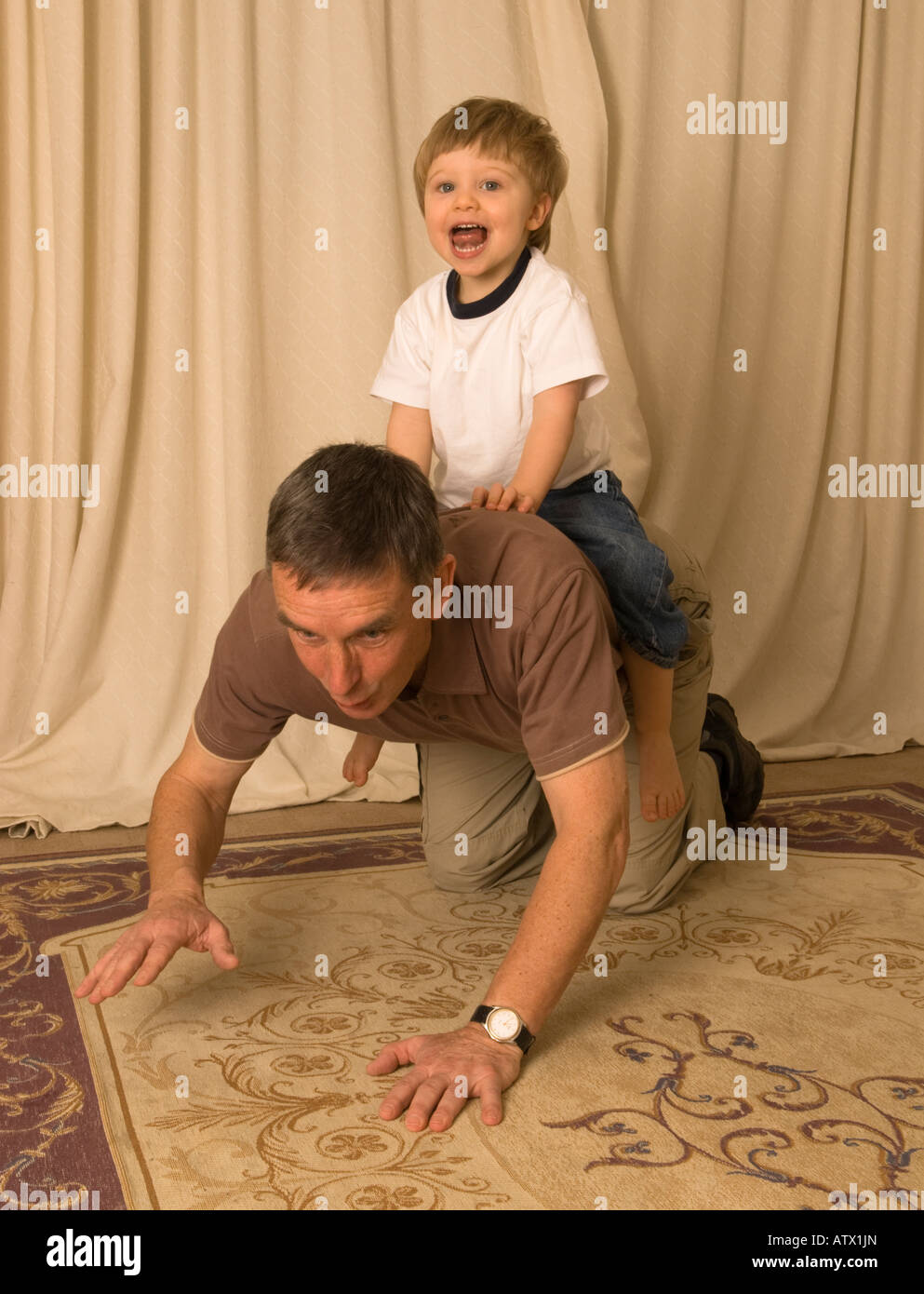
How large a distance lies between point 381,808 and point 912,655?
175 cm

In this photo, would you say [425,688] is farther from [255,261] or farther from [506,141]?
[255,261]

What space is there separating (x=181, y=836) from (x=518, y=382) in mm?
966

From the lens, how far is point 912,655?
12.1 feet

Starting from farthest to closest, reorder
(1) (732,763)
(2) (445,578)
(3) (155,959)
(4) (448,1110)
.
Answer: (1) (732,763) < (2) (445,578) < (3) (155,959) < (4) (448,1110)

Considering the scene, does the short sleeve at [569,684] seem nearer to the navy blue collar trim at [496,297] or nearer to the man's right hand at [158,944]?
the man's right hand at [158,944]

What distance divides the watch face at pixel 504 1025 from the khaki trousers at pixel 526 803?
0.68 m

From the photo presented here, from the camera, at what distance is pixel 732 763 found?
257 centimetres

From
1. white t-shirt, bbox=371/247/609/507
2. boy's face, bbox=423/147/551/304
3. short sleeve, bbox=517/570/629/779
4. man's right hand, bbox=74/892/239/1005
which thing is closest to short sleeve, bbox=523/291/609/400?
white t-shirt, bbox=371/247/609/507

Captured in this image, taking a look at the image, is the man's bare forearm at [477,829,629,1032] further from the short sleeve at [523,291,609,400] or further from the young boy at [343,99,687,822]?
the short sleeve at [523,291,609,400]

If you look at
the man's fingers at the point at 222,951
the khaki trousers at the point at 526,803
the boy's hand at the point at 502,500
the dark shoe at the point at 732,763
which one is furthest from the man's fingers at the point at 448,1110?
the dark shoe at the point at 732,763

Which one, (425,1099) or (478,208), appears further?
(478,208)

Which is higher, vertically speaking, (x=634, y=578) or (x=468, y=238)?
(x=468, y=238)

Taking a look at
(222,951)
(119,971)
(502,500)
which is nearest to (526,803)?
(502,500)

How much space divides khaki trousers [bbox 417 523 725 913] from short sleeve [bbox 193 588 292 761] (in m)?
0.51
